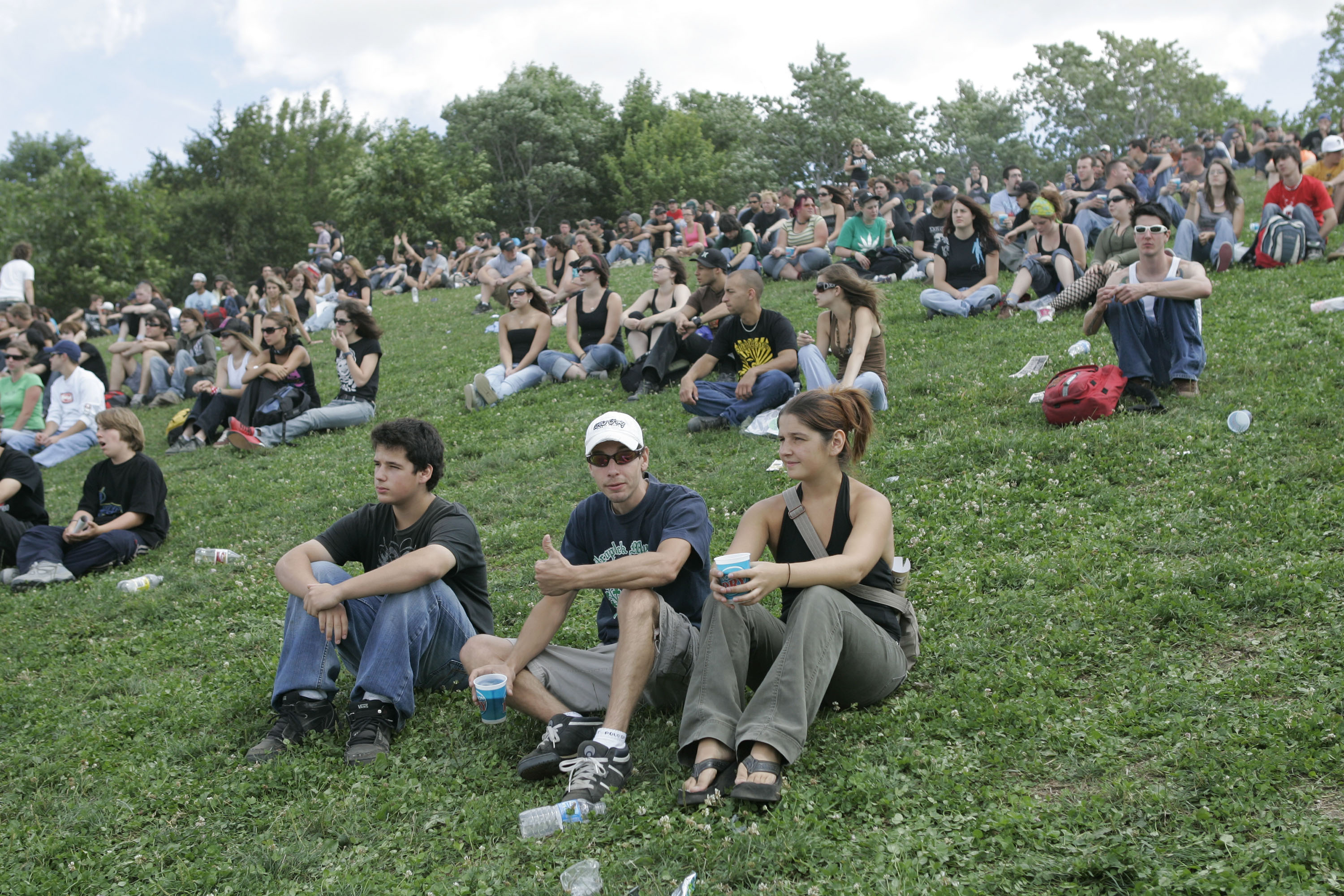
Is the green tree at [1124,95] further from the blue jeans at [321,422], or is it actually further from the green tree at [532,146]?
the blue jeans at [321,422]

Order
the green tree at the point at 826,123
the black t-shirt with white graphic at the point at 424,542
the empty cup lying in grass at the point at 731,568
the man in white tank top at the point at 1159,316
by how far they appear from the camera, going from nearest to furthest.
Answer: the empty cup lying in grass at the point at 731,568
the black t-shirt with white graphic at the point at 424,542
the man in white tank top at the point at 1159,316
the green tree at the point at 826,123

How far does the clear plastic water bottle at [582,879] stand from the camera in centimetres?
377

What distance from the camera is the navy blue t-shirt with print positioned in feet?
16.5

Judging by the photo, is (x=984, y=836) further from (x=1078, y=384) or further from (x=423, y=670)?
(x=1078, y=384)

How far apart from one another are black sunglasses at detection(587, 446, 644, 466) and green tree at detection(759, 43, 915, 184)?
66.1 m

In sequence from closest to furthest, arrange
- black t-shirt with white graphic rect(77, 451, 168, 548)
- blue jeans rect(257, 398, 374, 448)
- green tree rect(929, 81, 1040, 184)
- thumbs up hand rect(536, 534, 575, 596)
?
thumbs up hand rect(536, 534, 575, 596) < black t-shirt with white graphic rect(77, 451, 168, 548) < blue jeans rect(257, 398, 374, 448) < green tree rect(929, 81, 1040, 184)

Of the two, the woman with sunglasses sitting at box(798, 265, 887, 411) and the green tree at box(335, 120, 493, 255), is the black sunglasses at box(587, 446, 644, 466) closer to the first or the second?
the woman with sunglasses sitting at box(798, 265, 887, 411)

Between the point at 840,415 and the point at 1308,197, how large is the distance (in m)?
12.3

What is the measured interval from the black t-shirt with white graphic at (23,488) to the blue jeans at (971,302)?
10692mm

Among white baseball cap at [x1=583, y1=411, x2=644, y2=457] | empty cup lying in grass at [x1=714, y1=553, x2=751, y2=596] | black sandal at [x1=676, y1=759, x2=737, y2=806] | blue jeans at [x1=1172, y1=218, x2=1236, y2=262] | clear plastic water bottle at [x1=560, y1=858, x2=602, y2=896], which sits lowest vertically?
clear plastic water bottle at [x1=560, y1=858, x2=602, y2=896]

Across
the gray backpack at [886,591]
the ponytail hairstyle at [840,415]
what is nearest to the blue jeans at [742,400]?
the ponytail hairstyle at [840,415]

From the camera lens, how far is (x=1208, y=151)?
89.2 ft

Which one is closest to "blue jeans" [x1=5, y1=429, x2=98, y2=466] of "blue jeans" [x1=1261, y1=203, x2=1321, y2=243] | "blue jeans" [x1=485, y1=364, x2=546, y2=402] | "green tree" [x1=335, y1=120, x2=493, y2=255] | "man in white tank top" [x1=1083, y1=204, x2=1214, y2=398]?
"blue jeans" [x1=485, y1=364, x2=546, y2=402]

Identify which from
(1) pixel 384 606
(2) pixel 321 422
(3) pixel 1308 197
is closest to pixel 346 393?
(2) pixel 321 422
